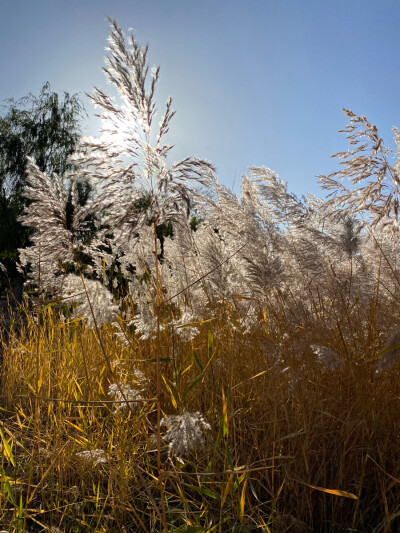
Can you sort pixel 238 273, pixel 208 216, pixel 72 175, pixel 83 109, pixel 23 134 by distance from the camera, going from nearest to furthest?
pixel 72 175, pixel 238 273, pixel 208 216, pixel 23 134, pixel 83 109

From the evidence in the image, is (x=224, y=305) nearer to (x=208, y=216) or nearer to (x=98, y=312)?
(x=208, y=216)

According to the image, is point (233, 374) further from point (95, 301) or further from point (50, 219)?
point (50, 219)

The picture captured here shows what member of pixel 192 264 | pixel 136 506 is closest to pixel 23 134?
pixel 192 264

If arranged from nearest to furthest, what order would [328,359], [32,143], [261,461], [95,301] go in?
[328,359]
[261,461]
[95,301]
[32,143]

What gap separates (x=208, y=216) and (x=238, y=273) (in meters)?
0.41

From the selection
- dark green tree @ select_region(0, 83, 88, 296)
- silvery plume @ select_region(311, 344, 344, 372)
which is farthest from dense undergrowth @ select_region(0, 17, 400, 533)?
dark green tree @ select_region(0, 83, 88, 296)

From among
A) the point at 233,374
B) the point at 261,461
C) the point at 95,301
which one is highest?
the point at 95,301

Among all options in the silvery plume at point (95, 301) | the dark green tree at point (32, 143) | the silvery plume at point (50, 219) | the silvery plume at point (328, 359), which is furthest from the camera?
the dark green tree at point (32, 143)

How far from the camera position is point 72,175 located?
1644 millimetres

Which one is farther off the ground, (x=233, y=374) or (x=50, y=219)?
(x=50, y=219)

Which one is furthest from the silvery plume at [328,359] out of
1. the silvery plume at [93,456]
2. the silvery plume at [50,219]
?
the silvery plume at [50,219]

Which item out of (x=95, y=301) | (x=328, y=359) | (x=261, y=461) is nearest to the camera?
(x=328, y=359)

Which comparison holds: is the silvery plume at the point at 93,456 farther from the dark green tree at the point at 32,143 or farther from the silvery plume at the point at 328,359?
the dark green tree at the point at 32,143

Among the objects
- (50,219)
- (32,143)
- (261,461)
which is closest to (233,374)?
(261,461)
